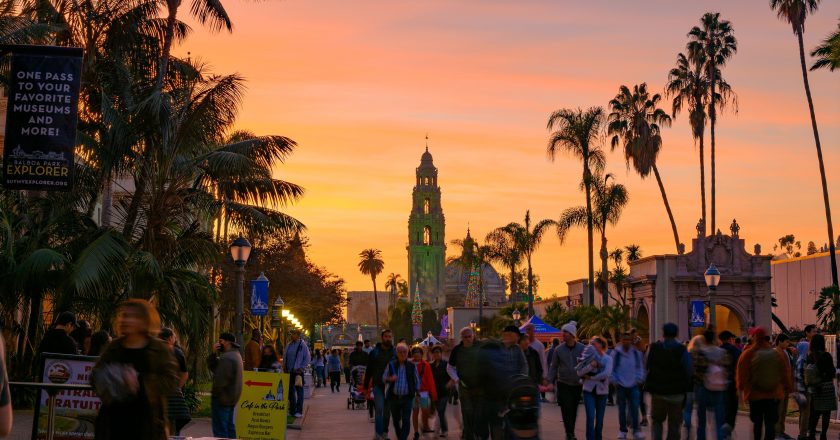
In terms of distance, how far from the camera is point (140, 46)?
28391mm

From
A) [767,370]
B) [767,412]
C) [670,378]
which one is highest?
[767,370]

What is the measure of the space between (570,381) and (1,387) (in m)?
13.9

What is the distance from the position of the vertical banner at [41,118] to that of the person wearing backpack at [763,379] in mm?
9550

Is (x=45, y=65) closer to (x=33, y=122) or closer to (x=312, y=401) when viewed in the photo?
(x=33, y=122)

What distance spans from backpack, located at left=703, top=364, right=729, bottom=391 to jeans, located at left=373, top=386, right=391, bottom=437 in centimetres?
529

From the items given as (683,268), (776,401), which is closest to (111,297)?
(776,401)

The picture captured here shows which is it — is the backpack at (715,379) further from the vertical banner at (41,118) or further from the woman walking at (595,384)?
the vertical banner at (41,118)

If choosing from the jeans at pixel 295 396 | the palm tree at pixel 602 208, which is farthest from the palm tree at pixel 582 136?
the jeans at pixel 295 396

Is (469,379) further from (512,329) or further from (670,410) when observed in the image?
(670,410)

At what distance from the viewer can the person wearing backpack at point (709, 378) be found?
56.2 feet

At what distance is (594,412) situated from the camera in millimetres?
18938

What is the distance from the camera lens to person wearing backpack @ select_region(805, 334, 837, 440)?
63.2ft

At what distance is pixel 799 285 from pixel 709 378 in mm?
64661

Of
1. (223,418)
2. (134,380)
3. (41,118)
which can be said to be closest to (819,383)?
(223,418)
